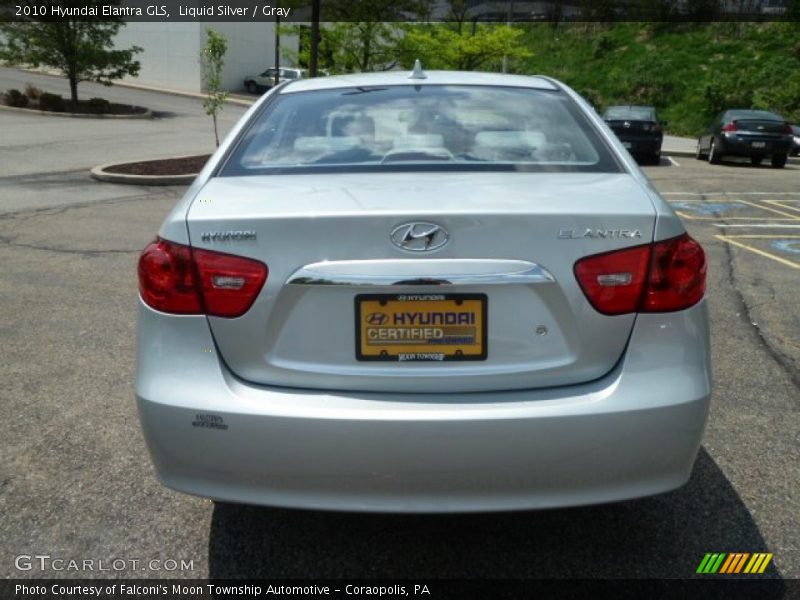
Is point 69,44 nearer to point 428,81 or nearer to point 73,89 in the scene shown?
point 73,89

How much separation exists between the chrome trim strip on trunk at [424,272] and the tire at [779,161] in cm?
2115

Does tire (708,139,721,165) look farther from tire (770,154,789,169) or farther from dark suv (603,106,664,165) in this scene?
dark suv (603,106,664,165)

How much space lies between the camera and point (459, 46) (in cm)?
3081

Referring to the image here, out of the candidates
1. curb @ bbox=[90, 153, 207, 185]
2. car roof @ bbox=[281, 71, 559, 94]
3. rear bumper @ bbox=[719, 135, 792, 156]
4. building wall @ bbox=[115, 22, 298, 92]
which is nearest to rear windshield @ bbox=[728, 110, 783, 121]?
rear bumper @ bbox=[719, 135, 792, 156]

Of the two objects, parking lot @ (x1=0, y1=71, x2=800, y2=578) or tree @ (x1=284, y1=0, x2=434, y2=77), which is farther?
tree @ (x1=284, y1=0, x2=434, y2=77)

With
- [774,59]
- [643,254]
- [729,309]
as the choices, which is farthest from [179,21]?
[643,254]

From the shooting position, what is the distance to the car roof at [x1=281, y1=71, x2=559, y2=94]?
3.67 m

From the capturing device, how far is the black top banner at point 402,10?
24.5m

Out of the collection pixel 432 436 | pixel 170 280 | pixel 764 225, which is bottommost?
pixel 764 225

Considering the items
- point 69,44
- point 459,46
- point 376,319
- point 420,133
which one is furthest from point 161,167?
point 459,46

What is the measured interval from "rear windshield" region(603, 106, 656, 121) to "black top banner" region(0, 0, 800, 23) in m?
7.12

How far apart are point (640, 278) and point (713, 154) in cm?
2095

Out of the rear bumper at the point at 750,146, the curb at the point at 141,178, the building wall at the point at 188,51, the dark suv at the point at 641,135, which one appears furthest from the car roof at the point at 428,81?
the building wall at the point at 188,51

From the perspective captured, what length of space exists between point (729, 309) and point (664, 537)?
3576 mm
